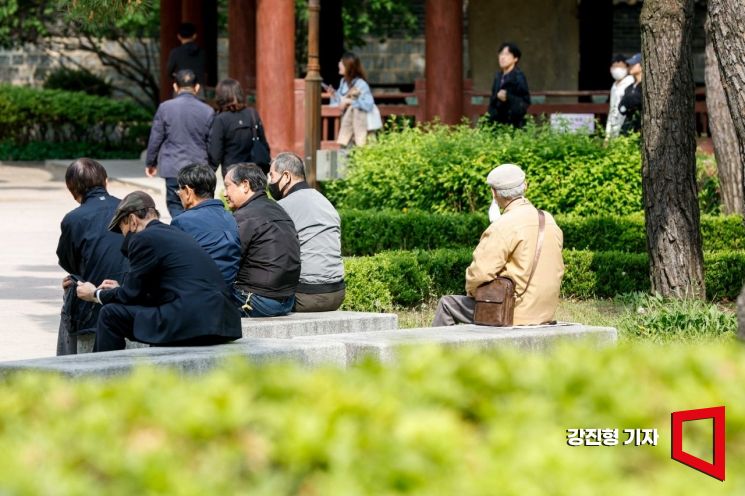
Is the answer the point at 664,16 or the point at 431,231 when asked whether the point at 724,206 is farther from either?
the point at 664,16

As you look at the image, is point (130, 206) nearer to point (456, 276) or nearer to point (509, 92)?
point (456, 276)

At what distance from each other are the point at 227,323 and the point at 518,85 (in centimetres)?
903

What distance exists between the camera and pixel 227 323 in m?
7.35

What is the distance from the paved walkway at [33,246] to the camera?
10.1 meters

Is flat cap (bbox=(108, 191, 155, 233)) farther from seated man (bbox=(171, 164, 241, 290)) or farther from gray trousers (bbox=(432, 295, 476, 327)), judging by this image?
gray trousers (bbox=(432, 295, 476, 327))

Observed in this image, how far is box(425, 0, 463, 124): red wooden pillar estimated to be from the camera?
17938mm

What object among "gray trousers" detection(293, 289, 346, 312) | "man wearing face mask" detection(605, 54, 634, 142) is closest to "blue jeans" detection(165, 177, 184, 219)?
"gray trousers" detection(293, 289, 346, 312)

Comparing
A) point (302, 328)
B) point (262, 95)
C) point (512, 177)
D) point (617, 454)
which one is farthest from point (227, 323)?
point (262, 95)

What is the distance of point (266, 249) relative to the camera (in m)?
8.61

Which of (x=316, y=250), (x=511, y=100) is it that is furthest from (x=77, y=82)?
(x=316, y=250)

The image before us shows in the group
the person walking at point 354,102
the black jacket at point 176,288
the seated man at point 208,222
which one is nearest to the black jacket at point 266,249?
the seated man at point 208,222

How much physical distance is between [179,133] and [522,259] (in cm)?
572

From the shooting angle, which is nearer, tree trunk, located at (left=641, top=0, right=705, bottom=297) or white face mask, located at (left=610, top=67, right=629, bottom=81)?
tree trunk, located at (left=641, top=0, right=705, bottom=297)

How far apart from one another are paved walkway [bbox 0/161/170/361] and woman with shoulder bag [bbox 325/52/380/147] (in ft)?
8.04
